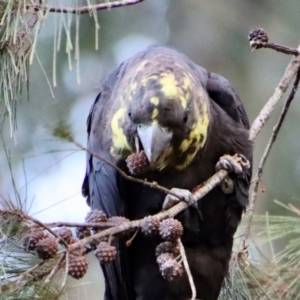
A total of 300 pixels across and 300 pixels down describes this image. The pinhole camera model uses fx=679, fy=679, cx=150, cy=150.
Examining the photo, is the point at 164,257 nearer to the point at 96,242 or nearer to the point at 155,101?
the point at 96,242

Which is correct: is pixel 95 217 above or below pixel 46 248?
below

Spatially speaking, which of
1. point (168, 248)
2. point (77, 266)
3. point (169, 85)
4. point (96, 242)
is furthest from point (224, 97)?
point (77, 266)

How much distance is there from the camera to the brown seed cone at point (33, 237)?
1.65m

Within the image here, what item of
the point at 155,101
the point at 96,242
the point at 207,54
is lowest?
the point at 207,54

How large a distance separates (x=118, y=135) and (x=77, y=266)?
3.34 feet

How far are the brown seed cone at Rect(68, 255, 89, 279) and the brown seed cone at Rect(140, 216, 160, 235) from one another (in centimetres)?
31

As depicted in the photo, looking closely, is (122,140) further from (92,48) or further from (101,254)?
(92,48)

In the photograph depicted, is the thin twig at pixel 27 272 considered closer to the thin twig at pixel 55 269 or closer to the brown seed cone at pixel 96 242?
the thin twig at pixel 55 269

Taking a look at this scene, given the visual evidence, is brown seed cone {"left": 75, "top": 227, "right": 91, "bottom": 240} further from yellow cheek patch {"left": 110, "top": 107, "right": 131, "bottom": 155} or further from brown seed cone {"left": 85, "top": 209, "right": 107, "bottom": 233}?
yellow cheek patch {"left": 110, "top": 107, "right": 131, "bottom": 155}

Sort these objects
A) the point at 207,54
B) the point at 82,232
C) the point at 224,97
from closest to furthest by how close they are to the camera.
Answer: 1. the point at 82,232
2. the point at 224,97
3. the point at 207,54

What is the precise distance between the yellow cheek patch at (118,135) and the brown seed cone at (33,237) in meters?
0.94

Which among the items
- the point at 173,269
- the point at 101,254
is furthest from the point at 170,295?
the point at 101,254

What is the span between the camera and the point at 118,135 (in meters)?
2.62

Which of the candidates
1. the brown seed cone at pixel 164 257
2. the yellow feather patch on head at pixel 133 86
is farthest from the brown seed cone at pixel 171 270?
the yellow feather patch on head at pixel 133 86
